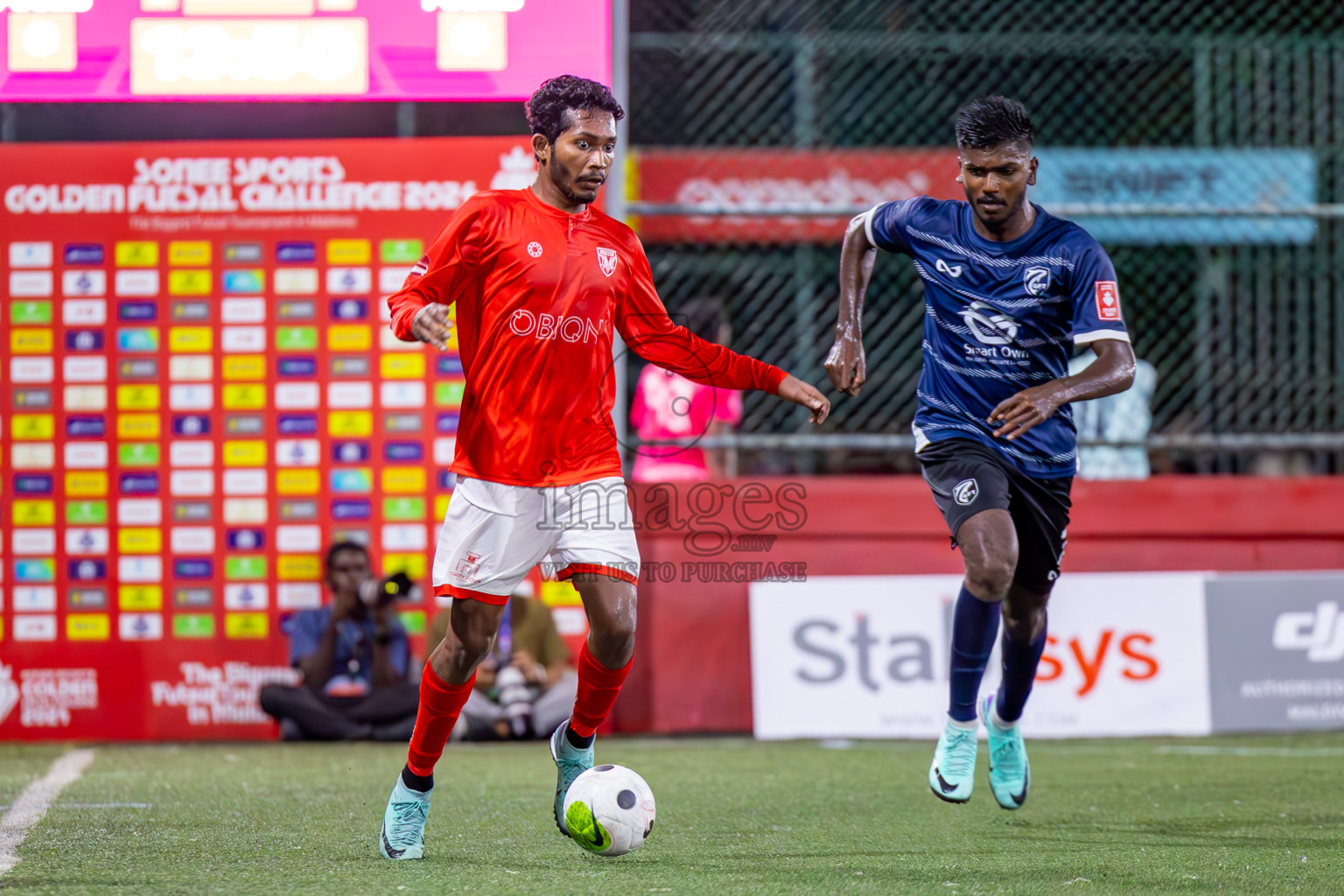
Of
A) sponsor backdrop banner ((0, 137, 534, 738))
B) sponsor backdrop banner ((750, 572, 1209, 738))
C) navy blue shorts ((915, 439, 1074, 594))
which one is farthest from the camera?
sponsor backdrop banner ((0, 137, 534, 738))

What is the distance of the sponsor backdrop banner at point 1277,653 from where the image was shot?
293 inches

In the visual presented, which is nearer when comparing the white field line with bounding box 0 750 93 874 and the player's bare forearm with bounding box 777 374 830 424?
the white field line with bounding box 0 750 93 874

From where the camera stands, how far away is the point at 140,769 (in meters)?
6.27

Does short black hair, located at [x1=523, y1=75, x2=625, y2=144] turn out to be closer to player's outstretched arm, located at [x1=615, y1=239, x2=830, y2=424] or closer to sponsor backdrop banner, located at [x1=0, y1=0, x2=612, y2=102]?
player's outstretched arm, located at [x1=615, y1=239, x2=830, y2=424]

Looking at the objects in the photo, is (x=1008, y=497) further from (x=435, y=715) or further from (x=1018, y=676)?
(x=435, y=715)

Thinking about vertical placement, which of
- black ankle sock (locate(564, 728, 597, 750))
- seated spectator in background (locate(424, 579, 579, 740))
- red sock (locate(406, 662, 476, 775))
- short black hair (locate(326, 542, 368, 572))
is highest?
short black hair (locate(326, 542, 368, 572))

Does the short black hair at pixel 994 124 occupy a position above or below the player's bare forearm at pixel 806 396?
above

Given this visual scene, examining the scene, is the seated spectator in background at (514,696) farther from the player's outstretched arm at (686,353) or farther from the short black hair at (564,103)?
the short black hair at (564,103)

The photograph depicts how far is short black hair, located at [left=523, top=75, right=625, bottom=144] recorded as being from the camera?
13.3 ft

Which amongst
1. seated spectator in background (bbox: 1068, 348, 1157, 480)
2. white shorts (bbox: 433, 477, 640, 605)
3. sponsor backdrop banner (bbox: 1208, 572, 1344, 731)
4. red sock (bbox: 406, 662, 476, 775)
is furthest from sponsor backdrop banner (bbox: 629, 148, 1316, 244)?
red sock (bbox: 406, 662, 476, 775)

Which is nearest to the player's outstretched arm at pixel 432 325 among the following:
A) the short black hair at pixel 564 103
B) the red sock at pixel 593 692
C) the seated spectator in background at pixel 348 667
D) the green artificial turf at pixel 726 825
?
the short black hair at pixel 564 103

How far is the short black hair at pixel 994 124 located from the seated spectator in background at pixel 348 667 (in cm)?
389

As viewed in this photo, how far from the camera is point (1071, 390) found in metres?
4.44

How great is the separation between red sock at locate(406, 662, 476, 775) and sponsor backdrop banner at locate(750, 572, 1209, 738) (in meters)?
3.49
